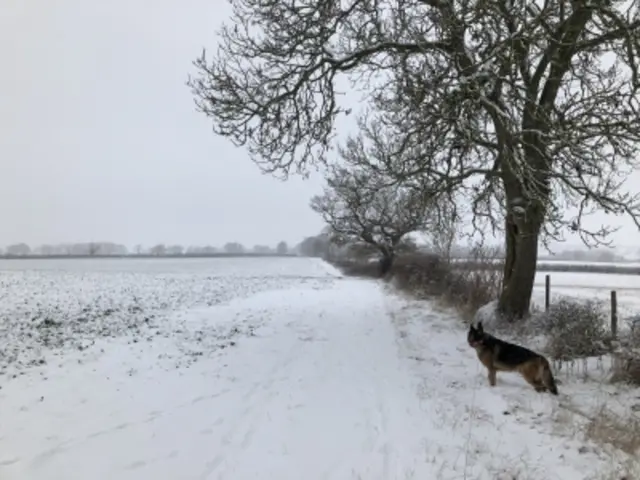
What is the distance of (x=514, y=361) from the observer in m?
7.77

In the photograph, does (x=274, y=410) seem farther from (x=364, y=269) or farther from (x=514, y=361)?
(x=364, y=269)

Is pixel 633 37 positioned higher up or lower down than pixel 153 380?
higher up

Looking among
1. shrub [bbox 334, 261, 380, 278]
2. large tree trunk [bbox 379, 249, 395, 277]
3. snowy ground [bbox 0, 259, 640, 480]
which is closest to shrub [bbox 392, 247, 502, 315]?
snowy ground [bbox 0, 259, 640, 480]

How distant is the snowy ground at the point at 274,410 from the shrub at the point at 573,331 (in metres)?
1.13

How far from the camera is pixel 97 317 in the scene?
14711 mm

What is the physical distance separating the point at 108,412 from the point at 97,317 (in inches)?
345

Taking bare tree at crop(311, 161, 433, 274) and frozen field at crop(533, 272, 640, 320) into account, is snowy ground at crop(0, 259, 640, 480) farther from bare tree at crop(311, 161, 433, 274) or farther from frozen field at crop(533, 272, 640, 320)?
bare tree at crop(311, 161, 433, 274)

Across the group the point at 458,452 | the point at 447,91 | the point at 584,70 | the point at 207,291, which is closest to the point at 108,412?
the point at 458,452

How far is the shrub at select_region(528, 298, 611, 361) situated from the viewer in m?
9.23

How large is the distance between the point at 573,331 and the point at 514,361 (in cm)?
285

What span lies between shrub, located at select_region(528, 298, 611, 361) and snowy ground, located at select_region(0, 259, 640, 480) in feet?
3.69

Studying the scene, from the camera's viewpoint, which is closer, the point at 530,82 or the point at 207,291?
the point at 530,82

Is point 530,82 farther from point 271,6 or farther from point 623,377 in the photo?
point 623,377

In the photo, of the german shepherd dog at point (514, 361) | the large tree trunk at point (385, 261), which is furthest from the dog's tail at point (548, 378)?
the large tree trunk at point (385, 261)
